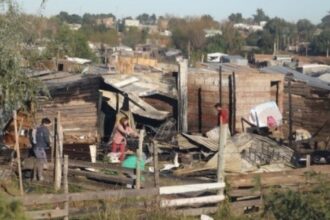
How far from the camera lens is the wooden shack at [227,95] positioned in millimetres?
22438

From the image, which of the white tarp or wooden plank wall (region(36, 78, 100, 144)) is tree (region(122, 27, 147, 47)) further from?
wooden plank wall (region(36, 78, 100, 144))

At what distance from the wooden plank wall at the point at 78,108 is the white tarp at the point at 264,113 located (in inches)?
187

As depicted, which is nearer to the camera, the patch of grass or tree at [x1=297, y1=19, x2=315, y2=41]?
the patch of grass

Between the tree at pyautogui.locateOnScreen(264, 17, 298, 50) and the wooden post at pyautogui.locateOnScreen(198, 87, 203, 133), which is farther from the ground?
the wooden post at pyautogui.locateOnScreen(198, 87, 203, 133)

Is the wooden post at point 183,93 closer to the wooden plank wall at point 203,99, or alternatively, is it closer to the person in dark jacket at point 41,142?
the wooden plank wall at point 203,99

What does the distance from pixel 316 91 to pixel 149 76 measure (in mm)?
5366

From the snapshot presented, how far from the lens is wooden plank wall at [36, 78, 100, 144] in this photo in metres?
20.2

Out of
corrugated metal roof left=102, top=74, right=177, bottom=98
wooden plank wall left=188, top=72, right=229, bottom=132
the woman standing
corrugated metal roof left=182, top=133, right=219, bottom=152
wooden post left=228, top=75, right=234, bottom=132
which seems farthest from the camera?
corrugated metal roof left=102, top=74, right=177, bottom=98

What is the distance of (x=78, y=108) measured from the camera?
20672mm

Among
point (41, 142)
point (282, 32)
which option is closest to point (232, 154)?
point (41, 142)

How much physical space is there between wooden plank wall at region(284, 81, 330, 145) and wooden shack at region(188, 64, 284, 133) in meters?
0.76

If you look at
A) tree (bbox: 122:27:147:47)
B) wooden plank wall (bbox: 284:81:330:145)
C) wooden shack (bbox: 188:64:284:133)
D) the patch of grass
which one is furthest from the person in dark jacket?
tree (bbox: 122:27:147:47)

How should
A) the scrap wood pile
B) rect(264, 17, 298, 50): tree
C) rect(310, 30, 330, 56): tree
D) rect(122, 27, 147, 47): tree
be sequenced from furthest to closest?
1. rect(122, 27, 147, 47): tree
2. rect(264, 17, 298, 50): tree
3. rect(310, 30, 330, 56): tree
4. the scrap wood pile

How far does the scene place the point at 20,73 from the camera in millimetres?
12547
